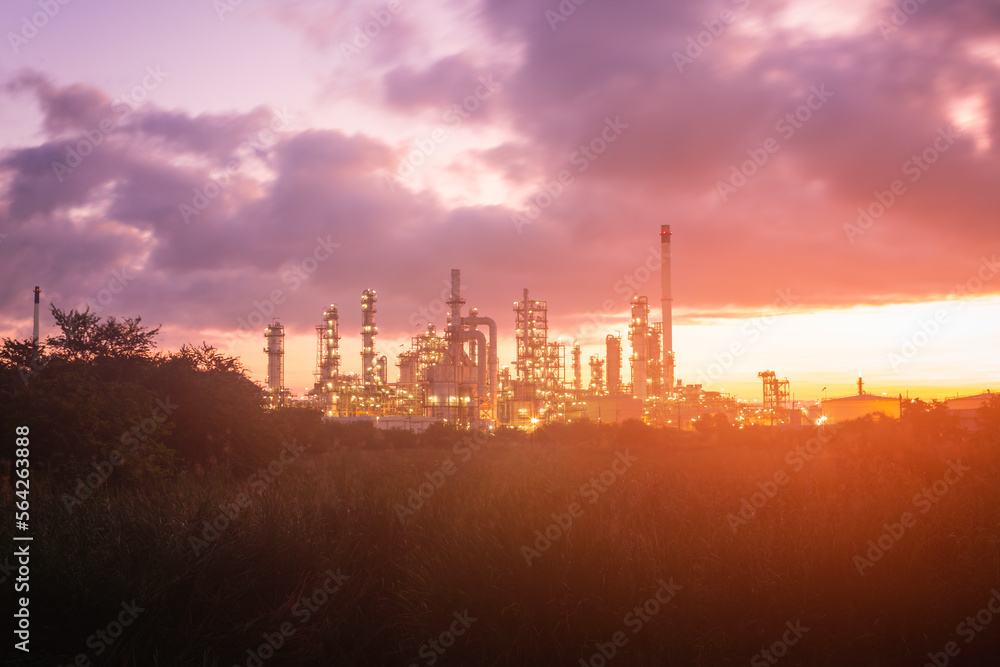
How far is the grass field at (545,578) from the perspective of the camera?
7.09m

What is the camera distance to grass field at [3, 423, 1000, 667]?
7094 mm

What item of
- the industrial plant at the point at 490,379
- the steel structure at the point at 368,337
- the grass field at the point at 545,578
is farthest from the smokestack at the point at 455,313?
the grass field at the point at 545,578

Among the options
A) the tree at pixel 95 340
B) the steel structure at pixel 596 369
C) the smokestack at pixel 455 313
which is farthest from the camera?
the steel structure at pixel 596 369

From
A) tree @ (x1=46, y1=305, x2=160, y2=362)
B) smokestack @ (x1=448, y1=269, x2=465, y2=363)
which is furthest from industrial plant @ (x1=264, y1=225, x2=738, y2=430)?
tree @ (x1=46, y1=305, x2=160, y2=362)

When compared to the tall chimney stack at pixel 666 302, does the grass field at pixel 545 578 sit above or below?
below

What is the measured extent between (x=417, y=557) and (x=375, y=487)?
146 inches

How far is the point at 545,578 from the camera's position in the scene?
7.79m

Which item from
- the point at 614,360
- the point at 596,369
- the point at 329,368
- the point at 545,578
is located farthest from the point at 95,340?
the point at 596,369

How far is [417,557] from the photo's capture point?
9.16m

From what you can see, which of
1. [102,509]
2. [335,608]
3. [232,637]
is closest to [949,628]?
[335,608]

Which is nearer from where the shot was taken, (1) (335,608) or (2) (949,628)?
(2) (949,628)

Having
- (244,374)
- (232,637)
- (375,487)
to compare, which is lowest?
(232,637)

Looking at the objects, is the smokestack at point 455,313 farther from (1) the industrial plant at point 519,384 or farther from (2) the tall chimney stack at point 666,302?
(2) the tall chimney stack at point 666,302

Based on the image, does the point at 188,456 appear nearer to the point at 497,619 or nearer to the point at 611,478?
the point at 611,478
